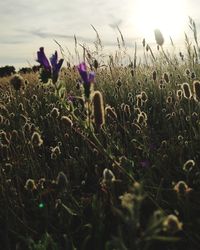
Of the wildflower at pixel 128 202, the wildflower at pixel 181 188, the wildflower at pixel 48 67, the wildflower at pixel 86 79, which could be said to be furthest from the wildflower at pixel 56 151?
the wildflower at pixel 128 202

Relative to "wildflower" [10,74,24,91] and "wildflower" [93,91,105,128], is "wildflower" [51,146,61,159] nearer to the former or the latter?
"wildflower" [10,74,24,91]

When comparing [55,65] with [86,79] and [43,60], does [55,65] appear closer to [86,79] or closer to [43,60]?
[43,60]

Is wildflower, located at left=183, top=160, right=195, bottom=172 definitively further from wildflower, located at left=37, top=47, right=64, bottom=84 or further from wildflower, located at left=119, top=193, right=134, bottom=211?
wildflower, located at left=119, top=193, right=134, bottom=211

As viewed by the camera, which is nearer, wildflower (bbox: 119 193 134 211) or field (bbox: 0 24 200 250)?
wildflower (bbox: 119 193 134 211)

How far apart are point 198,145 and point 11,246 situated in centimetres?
145

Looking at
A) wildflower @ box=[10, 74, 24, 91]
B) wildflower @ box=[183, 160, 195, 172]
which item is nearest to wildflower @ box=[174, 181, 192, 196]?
wildflower @ box=[183, 160, 195, 172]

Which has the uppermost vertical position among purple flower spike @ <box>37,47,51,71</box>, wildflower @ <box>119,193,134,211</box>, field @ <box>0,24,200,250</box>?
purple flower spike @ <box>37,47,51,71</box>

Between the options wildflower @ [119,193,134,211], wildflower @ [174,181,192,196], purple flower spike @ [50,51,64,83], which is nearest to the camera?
wildflower @ [119,193,134,211]

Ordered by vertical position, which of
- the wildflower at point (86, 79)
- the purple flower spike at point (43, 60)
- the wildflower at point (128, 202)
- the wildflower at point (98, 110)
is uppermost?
the purple flower spike at point (43, 60)

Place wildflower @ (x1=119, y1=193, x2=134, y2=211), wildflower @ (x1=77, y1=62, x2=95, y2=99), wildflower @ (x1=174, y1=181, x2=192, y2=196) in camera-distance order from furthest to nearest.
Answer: wildflower @ (x1=77, y1=62, x2=95, y2=99), wildflower @ (x1=174, y1=181, x2=192, y2=196), wildflower @ (x1=119, y1=193, x2=134, y2=211)

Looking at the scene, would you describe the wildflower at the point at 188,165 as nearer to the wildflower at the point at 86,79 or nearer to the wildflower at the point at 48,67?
the wildflower at the point at 86,79

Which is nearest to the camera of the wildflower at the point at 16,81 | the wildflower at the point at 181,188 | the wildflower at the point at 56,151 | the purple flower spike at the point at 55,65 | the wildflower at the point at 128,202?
the wildflower at the point at 128,202

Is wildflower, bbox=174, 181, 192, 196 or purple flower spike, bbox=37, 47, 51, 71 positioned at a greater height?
purple flower spike, bbox=37, 47, 51, 71

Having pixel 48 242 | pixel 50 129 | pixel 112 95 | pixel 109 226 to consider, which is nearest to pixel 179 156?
pixel 109 226
